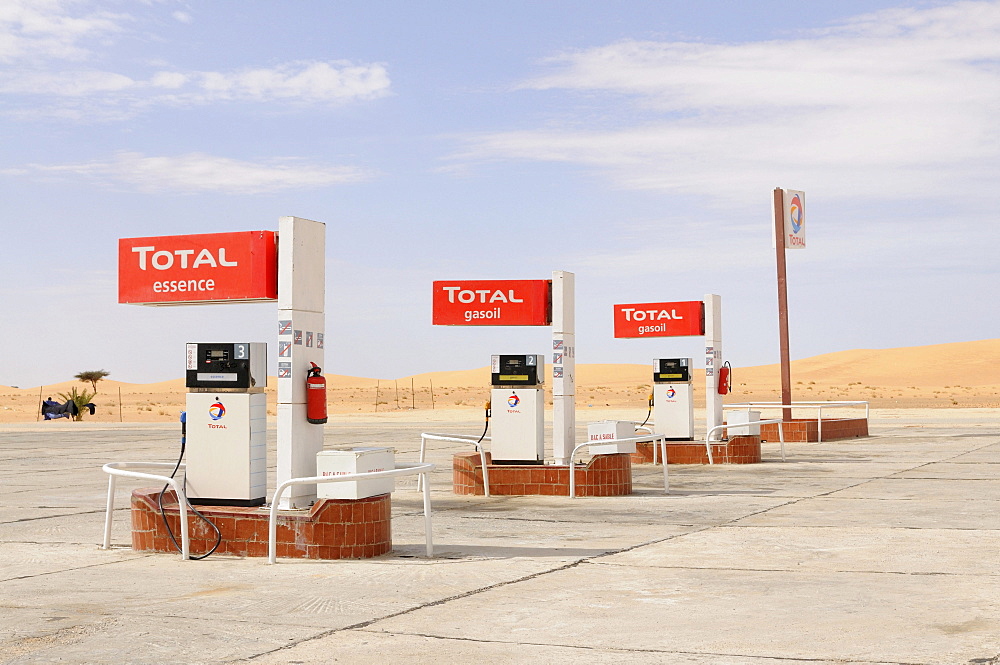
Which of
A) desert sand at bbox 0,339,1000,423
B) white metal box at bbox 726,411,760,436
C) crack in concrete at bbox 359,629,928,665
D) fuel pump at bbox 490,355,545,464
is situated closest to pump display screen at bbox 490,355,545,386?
fuel pump at bbox 490,355,545,464

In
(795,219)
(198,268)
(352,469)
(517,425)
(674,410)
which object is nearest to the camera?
(352,469)

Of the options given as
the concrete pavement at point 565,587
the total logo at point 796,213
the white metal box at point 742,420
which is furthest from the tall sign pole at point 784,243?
the concrete pavement at point 565,587

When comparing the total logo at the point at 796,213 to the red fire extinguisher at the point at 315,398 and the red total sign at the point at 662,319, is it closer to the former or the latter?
the red total sign at the point at 662,319

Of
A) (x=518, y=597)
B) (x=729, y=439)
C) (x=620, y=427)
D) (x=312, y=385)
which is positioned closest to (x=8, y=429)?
(x=729, y=439)

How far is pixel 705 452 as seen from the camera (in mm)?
22328

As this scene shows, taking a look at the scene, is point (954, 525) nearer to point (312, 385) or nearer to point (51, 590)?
point (312, 385)

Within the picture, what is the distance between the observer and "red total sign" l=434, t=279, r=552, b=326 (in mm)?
16828

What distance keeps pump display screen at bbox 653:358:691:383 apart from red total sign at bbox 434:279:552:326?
6.30 meters

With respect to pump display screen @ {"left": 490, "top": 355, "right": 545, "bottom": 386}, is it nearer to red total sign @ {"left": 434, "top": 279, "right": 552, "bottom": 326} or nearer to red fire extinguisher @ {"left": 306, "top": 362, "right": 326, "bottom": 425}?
red total sign @ {"left": 434, "top": 279, "right": 552, "bottom": 326}

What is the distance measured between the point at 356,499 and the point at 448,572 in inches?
48.2

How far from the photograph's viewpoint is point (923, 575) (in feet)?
30.0

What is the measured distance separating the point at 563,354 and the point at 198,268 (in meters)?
6.80

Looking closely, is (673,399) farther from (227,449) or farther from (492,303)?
(227,449)

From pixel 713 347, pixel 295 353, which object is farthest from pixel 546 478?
pixel 713 347
